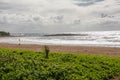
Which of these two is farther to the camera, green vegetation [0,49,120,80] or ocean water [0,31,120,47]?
ocean water [0,31,120,47]

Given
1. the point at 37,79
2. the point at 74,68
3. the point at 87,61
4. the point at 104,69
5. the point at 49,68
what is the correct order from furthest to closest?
the point at 87,61 < the point at 104,69 < the point at 74,68 < the point at 49,68 < the point at 37,79

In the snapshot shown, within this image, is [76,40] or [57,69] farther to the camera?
[76,40]

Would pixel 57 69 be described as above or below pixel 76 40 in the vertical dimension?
above

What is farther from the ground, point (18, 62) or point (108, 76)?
point (18, 62)

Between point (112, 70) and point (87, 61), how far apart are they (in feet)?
4.97

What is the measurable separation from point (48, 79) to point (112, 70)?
4.58m

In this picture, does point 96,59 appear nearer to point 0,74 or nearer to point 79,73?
point 79,73

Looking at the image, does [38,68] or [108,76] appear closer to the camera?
[38,68]

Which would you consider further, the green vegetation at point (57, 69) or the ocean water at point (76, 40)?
the ocean water at point (76, 40)

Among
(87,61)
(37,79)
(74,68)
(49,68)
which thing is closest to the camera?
(37,79)

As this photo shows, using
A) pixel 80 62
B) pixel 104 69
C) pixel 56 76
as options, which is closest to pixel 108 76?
pixel 104 69

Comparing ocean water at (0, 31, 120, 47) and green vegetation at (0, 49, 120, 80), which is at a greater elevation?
green vegetation at (0, 49, 120, 80)

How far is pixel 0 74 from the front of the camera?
9875 mm

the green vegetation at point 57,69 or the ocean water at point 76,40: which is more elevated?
the green vegetation at point 57,69
